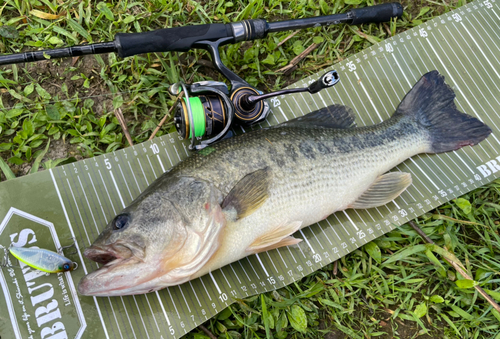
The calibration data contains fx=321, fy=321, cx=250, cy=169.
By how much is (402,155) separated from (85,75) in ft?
11.5

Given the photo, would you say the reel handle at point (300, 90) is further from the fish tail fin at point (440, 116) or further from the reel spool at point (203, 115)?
the fish tail fin at point (440, 116)

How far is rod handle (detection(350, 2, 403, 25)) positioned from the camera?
12.1ft

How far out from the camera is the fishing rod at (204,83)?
9.41 ft

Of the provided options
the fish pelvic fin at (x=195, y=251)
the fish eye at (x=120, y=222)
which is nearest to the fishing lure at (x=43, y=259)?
the fish eye at (x=120, y=222)

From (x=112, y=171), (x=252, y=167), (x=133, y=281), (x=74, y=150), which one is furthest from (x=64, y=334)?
(x=252, y=167)

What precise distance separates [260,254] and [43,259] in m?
1.92

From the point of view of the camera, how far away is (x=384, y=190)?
128 inches

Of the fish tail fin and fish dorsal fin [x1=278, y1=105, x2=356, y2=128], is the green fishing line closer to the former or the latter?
fish dorsal fin [x1=278, y1=105, x2=356, y2=128]

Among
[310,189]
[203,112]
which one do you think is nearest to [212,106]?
[203,112]

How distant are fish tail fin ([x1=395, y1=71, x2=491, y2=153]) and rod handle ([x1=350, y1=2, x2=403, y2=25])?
33.8 inches

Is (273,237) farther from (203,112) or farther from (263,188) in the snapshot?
(203,112)

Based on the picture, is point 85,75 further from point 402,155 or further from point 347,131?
point 402,155

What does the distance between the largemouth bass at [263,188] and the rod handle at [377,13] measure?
2.91 ft

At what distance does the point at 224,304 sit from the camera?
297cm
